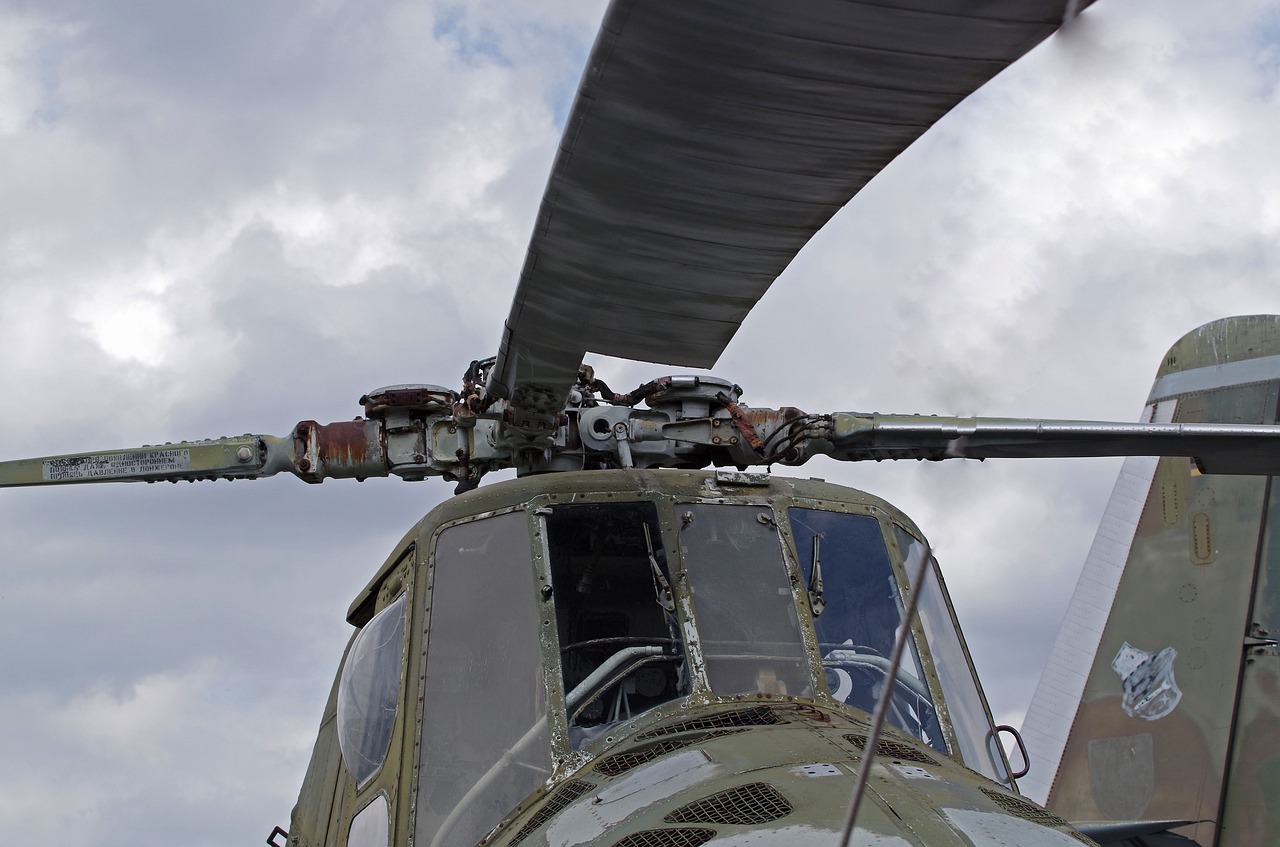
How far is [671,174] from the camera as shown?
306 centimetres

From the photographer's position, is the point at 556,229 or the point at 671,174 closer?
the point at 671,174

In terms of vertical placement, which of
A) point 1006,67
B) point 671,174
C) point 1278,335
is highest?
point 1278,335

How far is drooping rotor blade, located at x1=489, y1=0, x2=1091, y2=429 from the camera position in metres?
2.44

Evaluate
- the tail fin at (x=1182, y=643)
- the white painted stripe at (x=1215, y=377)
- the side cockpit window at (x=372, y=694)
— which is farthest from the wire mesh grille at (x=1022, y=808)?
the white painted stripe at (x=1215, y=377)

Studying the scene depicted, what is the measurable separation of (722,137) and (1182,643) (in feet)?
24.2

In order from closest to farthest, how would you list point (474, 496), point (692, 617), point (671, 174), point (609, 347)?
point (671, 174) → point (609, 347) → point (692, 617) → point (474, 496)

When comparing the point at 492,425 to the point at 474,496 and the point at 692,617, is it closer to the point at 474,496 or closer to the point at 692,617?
the point at 474,496

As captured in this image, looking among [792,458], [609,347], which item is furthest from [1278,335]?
[609,347]

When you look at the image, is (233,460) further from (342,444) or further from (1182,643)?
(1182,643)

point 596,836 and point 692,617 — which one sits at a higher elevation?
point 692,617

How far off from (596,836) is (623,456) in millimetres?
2093

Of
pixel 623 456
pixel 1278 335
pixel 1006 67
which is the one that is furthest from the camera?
pixel 1278 335

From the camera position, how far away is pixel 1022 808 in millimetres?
3697

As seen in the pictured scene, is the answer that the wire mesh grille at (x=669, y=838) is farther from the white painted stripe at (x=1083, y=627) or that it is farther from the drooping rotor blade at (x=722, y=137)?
the white painted stripe at (x=1083, y=627)
